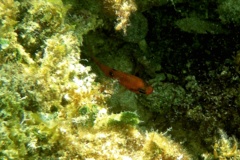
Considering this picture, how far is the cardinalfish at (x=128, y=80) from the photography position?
378cm

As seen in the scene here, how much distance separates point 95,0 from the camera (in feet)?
11.1

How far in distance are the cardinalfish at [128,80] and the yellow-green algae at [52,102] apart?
23.2 inches

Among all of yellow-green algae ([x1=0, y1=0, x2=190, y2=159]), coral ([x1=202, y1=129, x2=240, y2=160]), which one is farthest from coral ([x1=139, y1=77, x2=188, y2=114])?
yellow-green algae ([x1=0, y1=0, x2=190, y2=159])

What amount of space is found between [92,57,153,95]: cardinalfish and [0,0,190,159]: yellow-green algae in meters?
0.59

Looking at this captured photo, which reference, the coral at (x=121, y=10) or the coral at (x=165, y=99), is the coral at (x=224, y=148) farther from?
the coral at (x=121, y=10)

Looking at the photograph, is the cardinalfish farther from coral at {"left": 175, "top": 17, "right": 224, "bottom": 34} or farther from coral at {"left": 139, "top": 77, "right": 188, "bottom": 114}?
coral at {"left": 175, "top": 17, "right": 224, "bottom": 34}

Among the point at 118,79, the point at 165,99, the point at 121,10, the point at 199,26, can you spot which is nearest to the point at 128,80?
the point at 118,79

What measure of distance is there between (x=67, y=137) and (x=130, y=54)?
1877 mm

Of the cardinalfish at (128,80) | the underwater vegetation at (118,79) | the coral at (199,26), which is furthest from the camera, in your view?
the coral at (199,26)

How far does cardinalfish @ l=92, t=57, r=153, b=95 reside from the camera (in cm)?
378

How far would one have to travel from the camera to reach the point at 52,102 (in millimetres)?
2711

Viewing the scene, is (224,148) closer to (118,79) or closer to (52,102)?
(118,79)

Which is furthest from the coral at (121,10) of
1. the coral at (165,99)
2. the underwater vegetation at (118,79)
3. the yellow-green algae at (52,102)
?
the coral at (165,99)

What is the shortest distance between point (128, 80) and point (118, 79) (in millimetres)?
138
